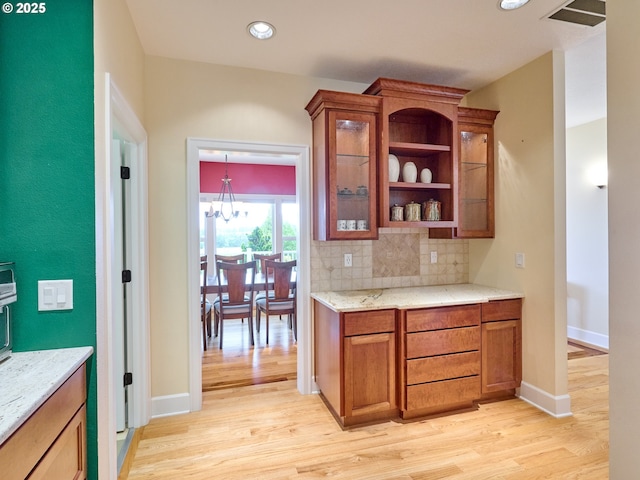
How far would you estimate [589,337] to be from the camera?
4.05 m

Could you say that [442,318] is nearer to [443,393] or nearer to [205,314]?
[443,393]

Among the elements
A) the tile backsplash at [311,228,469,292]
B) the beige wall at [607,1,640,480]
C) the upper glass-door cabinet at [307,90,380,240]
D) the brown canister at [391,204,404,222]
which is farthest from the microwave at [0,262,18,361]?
the brown canister at [391,204,404,222]

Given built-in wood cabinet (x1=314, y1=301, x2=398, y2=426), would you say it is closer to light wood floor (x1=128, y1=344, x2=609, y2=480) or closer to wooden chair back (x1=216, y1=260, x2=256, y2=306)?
light wood floor (x1=128, y1=344, x2=609, y2=480)

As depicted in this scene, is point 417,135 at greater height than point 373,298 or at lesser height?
greater

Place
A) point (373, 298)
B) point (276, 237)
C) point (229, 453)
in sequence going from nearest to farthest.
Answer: point (229, 453)
point (373, 298)
point (276, 237)

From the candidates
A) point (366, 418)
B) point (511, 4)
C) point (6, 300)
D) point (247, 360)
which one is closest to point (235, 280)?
point (247, 360)

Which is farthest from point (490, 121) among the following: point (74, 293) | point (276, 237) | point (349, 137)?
point (276, 237)

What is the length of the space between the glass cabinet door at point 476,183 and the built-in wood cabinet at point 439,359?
31.0 inches

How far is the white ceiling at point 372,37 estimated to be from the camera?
6.54 ft

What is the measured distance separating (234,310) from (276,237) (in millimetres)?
2443

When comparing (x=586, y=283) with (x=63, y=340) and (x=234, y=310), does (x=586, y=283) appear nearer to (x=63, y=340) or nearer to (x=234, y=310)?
(x=234, y=310)

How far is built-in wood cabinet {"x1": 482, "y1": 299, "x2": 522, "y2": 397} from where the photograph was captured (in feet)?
8.52

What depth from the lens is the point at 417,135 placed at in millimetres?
3035

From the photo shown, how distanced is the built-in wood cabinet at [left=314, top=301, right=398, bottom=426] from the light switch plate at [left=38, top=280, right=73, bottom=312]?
150 cm
